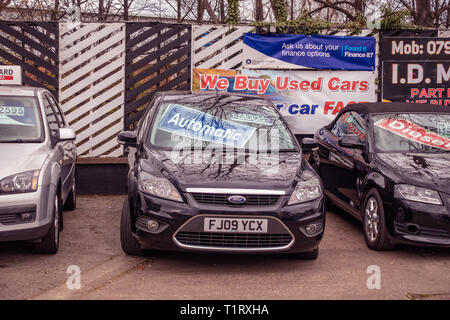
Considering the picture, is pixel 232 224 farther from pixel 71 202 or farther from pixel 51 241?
pixel 71 202

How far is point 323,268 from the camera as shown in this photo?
17.4ft

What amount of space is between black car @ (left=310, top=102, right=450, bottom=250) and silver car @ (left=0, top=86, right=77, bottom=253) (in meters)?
3.24

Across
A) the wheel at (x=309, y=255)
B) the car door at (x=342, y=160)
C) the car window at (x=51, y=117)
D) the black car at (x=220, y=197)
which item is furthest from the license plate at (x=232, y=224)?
the car window at (x=51, y=117)

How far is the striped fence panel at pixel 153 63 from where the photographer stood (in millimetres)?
9742

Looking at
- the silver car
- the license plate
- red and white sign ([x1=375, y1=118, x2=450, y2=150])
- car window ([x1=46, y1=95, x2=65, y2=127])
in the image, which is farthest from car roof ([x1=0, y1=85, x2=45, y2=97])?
red and white sign ([x1=375, y1=118, x2=450, y2=150])

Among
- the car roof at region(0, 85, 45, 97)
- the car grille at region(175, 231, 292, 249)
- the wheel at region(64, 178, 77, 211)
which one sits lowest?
the wheel at region(64, 178, 77, 211)

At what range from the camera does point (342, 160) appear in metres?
7.12

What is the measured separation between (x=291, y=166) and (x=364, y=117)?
1.97 m

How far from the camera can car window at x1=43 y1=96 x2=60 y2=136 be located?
6.33 m

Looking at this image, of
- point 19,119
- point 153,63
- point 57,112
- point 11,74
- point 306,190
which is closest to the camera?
point 306,190

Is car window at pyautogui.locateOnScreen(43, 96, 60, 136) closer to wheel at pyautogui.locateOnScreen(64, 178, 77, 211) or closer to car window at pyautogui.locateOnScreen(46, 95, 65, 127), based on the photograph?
car window at pyautogui.locateOnScreen(46, 95, 65, 127)

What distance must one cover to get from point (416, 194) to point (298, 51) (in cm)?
498

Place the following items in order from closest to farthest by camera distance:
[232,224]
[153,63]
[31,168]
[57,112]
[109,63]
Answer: [232,224]
[31,168]
[57,112]
[109,63]
[153,63]

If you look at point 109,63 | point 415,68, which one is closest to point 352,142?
point 415,68
